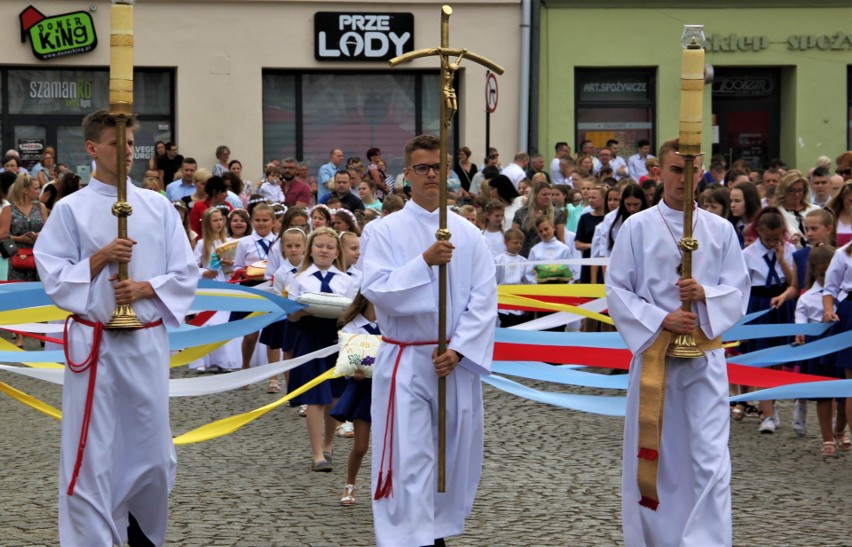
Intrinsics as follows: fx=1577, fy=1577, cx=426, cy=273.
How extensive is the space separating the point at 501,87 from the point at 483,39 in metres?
0.83

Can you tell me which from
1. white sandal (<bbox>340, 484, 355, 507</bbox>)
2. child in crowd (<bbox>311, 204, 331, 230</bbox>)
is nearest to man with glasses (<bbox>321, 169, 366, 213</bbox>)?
child in crowd (<bbox>311, 204, 331, 230</bbox>)

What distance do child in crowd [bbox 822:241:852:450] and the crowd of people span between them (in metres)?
0.01

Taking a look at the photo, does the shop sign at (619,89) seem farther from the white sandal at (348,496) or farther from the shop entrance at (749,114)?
the white sandal at (348,496)

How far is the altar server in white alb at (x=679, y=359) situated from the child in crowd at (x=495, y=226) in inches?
316

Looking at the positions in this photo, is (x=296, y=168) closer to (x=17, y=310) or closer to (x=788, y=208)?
(x=788, y=208)

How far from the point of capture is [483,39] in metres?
25.7

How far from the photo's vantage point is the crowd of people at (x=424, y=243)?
903 cm

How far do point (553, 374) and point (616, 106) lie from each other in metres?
17.3

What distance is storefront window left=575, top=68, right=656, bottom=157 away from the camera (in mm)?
26516

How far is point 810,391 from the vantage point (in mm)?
8844

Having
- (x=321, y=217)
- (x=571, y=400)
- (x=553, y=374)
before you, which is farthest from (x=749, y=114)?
(x=571, y=400)

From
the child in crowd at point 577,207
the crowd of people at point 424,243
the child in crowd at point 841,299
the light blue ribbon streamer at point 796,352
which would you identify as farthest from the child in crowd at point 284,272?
the child in crowd at point 577,207

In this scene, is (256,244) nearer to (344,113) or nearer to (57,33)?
(57,33)

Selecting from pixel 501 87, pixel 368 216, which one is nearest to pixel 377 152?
pixel 501 87
